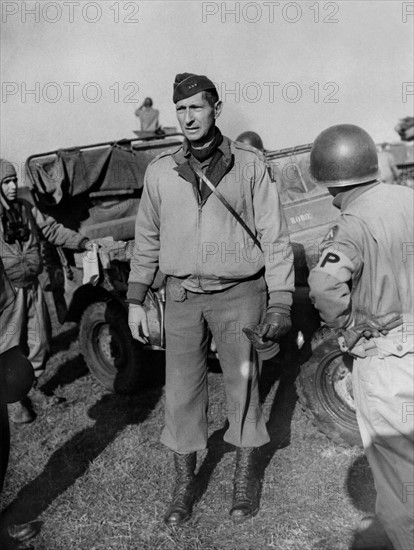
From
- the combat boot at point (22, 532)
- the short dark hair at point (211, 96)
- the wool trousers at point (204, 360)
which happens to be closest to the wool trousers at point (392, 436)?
the wool trousers at point (204, 360)

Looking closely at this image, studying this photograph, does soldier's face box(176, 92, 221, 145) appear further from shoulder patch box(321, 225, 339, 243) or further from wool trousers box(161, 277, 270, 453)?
shoulder patch box(321, 225, 339, 243)

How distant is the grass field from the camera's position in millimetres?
3260

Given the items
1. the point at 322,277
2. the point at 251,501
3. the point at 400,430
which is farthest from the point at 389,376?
the point at 251,501

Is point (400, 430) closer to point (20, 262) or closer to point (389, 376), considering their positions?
point (389, 376)

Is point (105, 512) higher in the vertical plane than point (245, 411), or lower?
lower

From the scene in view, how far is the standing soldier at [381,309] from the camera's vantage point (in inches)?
97.4

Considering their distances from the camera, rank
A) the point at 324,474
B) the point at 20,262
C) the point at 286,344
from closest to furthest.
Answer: the point at 324,474 → the point at 286,344 → the point at 20,262

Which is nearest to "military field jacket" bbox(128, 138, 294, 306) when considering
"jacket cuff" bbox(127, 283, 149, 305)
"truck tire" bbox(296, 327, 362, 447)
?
"jacket cuff" bbox(127, 283, 149, 305)

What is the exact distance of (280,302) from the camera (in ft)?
10.4

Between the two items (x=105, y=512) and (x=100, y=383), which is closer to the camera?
(x=105, y=512)

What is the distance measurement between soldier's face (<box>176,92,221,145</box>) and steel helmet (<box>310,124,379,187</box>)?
24.6 inches

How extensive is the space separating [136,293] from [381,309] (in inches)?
56.1

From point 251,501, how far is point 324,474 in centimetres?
55

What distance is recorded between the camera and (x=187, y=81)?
10.3ft
